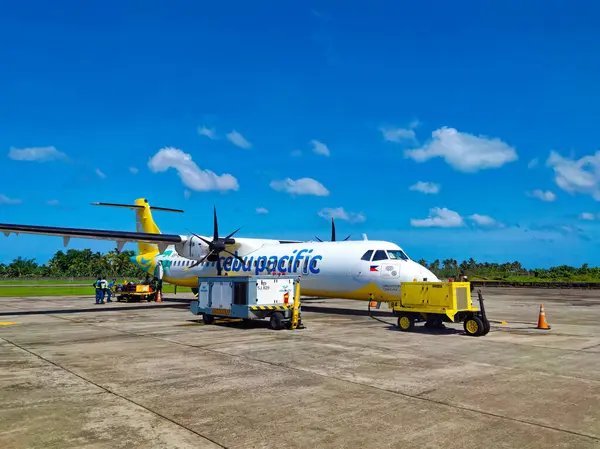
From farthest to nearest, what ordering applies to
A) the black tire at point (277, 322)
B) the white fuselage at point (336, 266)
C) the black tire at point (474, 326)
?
the white fuselage at point (336, 266) < the black tire at point (277, 322) < the black tire at point (474, 326)

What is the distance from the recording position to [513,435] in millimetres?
5629

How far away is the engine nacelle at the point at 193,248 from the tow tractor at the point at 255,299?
7904mm

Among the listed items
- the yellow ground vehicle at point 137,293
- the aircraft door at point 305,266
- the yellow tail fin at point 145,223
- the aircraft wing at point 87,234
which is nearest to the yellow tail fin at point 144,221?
Result: the yellow tail fin at point 145,223

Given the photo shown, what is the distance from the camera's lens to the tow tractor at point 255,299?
643 inches

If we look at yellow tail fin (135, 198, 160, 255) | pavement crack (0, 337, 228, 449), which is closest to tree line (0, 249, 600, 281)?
yellow tail fin (135, 198, 160, 255)

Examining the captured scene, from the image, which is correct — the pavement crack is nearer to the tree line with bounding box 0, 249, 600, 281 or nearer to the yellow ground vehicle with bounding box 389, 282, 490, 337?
the yellow ground vehicle with bounding box 389, 282, 490, 337

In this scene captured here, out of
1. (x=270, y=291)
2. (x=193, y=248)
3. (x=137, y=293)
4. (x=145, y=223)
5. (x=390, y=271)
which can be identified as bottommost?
(x=137, y=293)

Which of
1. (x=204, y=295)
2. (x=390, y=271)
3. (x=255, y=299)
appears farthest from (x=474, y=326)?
(x=204, y=295)

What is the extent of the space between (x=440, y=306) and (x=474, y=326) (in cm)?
111

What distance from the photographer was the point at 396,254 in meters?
19.5

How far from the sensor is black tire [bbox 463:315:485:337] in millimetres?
14125

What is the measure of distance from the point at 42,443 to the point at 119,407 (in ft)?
4.82

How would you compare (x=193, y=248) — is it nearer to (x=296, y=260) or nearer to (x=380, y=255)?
(x=296, y=260)

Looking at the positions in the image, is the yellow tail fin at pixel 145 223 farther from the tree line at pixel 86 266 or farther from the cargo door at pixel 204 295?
the tree line at pixel 86 266
